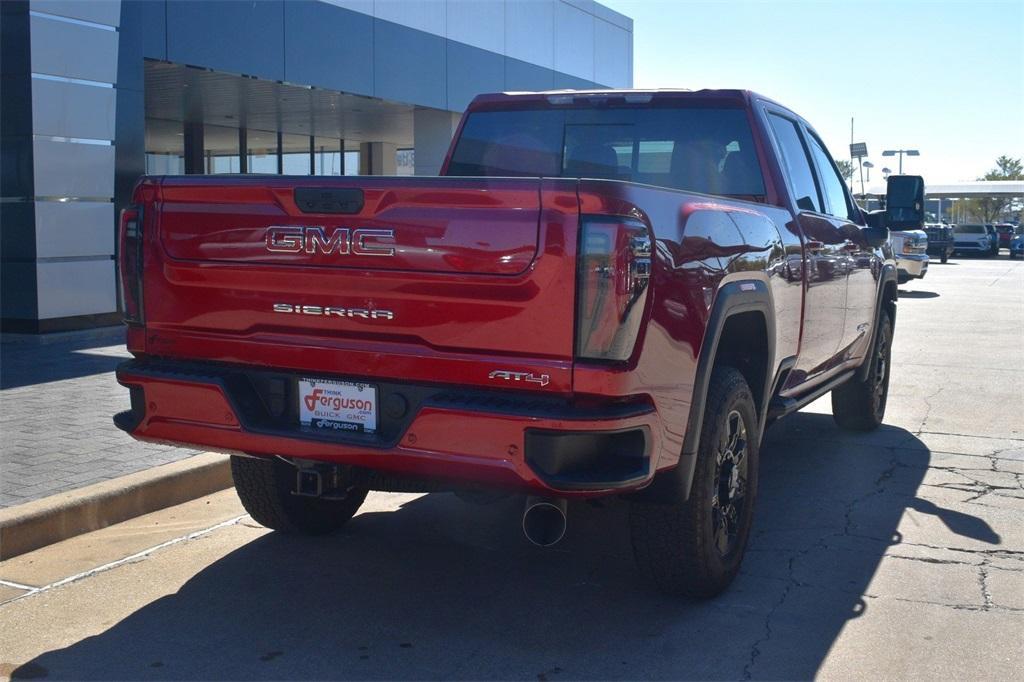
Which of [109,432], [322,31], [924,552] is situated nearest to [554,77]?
[322,31]

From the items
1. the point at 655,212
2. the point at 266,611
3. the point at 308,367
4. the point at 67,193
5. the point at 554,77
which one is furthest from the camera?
the point at 554,77

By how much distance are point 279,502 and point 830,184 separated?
3.97 m

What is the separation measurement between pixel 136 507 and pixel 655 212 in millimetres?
3377

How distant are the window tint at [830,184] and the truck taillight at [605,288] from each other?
347 centimetres

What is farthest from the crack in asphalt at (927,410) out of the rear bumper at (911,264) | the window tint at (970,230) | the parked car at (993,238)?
the parked car at (993,238)

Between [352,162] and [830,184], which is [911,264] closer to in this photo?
[352,162]

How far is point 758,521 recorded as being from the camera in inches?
227

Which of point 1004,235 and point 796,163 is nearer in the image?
point 796,163

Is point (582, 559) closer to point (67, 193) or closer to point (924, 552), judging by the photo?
point (924, 552)

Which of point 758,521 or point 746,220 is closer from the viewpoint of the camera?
point 746,220

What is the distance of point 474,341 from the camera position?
3760 mm

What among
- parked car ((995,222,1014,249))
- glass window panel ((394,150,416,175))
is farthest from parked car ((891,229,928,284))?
parked car ((995,222,1014,249))

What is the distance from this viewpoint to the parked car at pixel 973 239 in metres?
51.2

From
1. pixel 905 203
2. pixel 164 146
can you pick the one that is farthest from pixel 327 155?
pixel 905 203
